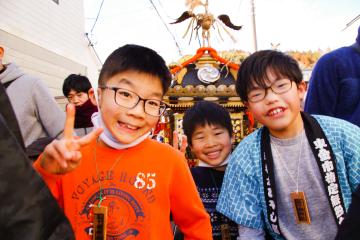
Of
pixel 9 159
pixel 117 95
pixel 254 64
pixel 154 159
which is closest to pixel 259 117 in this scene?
pixel 254 64

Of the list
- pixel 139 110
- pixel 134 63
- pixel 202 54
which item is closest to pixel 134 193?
pixel 139 110

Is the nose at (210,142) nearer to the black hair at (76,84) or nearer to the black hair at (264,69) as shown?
the black hair at (264,69)

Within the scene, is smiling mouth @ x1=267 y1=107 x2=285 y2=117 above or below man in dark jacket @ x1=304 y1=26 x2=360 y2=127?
below

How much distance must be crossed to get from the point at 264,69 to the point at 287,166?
0.59 meters

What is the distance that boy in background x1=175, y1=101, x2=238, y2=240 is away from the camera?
2084mm

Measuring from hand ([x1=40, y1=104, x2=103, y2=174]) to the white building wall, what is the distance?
641 cm

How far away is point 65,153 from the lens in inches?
35.0

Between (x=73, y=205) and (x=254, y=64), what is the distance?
1.28 meters

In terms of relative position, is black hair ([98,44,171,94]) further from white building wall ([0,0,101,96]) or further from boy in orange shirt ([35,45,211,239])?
white building wall ([0,0,101,96])

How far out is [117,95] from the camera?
1.34 meters

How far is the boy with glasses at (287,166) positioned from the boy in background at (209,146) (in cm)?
34

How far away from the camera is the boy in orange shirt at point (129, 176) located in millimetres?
1254

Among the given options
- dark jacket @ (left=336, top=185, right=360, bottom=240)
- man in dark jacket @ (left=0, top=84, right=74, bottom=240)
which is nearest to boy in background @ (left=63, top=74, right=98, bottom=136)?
man in dark jacket @ (left=0, top=84, right=74, bottom=240)

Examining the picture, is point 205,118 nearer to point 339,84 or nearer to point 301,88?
point 301,88
